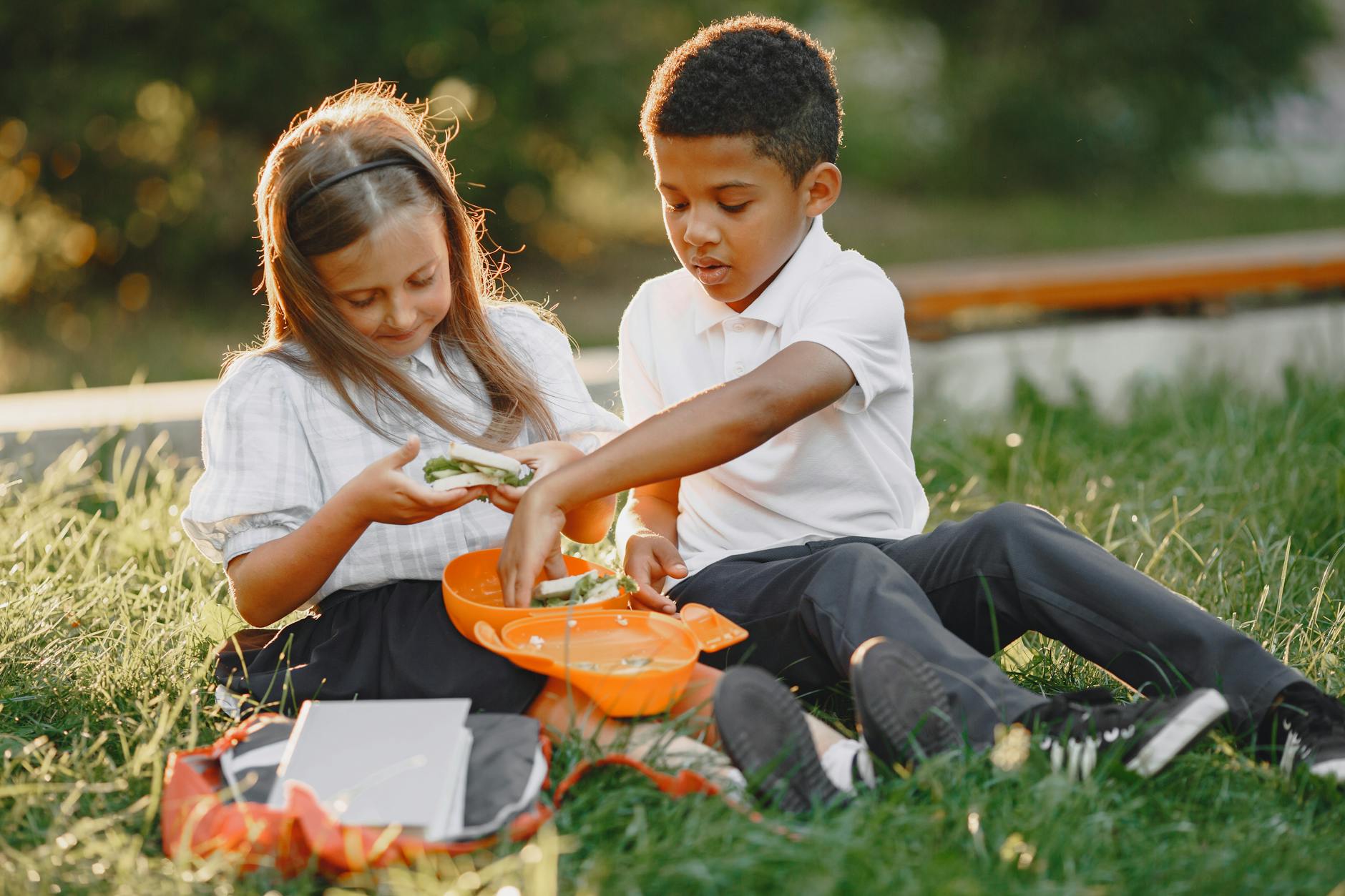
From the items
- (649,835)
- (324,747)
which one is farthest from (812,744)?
(324,747)

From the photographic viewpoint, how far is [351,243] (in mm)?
2105

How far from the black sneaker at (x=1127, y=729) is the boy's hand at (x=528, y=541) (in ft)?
2.44

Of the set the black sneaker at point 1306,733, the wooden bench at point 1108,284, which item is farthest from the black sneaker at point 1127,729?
the wooden bench at point 1108,284

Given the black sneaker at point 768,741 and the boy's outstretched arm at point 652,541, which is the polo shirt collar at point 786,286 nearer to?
the boy's outstretched arm at point 652,541

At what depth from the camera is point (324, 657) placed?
6.93 feet

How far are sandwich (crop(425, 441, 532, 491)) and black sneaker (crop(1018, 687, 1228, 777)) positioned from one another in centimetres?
85

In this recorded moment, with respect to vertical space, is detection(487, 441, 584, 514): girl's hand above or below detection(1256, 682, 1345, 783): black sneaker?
above

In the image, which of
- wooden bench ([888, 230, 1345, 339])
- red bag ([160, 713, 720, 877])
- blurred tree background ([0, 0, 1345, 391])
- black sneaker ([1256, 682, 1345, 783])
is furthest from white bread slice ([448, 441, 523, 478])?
blurred tree background ([0, 0, 1345, 391])

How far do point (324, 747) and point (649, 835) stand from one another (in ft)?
1.51

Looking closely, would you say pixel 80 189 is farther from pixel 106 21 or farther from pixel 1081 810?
pixel 1081 810

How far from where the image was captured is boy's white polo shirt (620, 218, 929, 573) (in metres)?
2.23

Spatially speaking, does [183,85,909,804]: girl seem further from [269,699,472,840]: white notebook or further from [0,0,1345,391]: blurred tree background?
[0,0,1345,391]: blurred tree background

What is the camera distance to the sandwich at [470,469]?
2020 millimetres

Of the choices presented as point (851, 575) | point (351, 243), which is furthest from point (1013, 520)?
point (351, 243)
